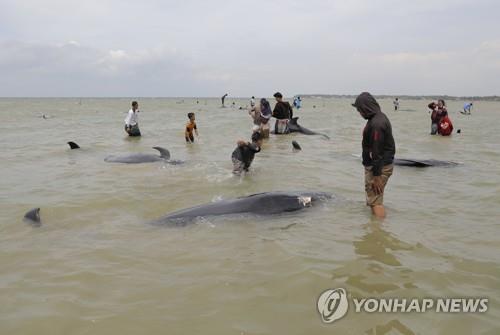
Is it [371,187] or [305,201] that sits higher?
[371,187]

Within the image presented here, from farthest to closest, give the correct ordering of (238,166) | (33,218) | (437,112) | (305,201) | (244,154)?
(437,112) < (238,166) < (244,154) < (305,201) < (33,218)

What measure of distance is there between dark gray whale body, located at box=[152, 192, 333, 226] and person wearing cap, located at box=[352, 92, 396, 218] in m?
1.14

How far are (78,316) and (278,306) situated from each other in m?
1.85

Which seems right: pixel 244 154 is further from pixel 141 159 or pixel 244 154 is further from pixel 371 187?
pixel 371 187

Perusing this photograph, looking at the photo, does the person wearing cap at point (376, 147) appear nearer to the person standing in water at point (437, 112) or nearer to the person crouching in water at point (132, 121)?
the person crouching in water at point (132, 121)

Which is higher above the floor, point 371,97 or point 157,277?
point 371,97

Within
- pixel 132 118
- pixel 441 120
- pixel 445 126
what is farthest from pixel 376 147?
pixel 445 126

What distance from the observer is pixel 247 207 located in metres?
6.84

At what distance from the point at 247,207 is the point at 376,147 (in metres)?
2.26

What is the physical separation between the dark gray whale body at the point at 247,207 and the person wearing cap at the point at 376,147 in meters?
1.14

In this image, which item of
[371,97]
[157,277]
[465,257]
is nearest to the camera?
[157,277]

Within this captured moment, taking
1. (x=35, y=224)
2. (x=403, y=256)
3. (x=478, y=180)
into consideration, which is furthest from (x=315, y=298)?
(x=478, y=180)

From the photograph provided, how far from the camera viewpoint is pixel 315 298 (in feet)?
13.5

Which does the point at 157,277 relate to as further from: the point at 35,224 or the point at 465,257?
the point at 465,257
